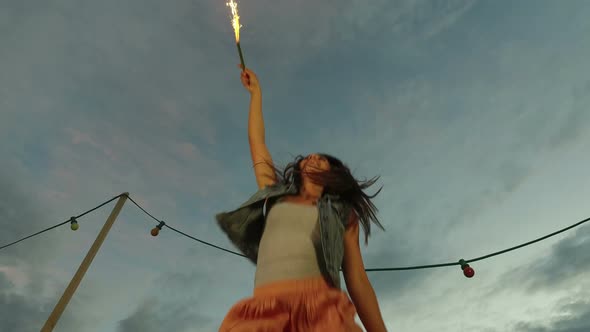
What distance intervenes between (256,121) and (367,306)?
1546 mm

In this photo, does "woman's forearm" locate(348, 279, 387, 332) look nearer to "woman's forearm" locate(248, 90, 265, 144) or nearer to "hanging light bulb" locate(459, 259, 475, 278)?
"woman's forearm" locate(248, 90, 265, 144)

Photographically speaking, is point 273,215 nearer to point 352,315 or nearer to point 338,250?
point 338,250

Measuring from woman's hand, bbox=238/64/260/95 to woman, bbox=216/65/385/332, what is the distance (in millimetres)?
189

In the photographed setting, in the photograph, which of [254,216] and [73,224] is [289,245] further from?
[73,224]

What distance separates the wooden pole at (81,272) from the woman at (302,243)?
5826 mm

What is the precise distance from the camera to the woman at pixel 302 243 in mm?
1594

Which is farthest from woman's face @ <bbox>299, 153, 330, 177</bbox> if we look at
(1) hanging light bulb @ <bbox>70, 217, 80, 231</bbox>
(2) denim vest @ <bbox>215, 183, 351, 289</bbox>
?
(1) hanging light bulb @ <bbox>70, 217, 80, 231</bbox>

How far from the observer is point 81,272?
6941mm

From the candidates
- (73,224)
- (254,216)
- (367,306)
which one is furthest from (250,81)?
(73,224)

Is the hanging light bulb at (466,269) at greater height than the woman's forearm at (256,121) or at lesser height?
lesser

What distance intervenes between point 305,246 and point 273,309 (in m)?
0.44

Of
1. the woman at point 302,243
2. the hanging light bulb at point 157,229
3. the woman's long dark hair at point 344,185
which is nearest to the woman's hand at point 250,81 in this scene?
the woman at point 302,243

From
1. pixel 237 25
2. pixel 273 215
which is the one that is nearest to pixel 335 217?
pixel 273 215

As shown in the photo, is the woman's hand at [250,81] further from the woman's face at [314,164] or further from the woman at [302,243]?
the woman's face at [314,164]
